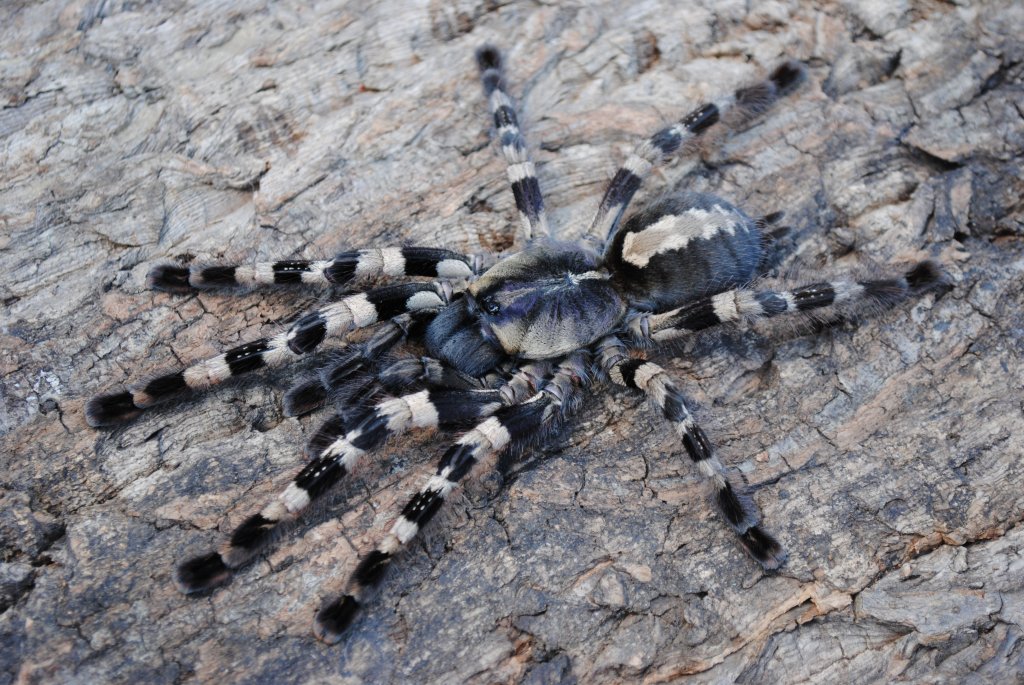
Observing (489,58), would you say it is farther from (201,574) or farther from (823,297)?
(201,574)

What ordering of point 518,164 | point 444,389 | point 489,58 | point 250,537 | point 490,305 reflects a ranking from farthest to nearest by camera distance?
point 489,58, point 518,164, point 490,305, point 444,389, point 250,537

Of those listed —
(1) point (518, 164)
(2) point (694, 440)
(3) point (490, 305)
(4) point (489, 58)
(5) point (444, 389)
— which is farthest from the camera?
(4) point (489, 58)

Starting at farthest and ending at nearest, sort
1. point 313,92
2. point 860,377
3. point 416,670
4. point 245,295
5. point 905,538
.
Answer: point 313,92 → point 245,295 → point 860,377 → point 905,538 → point 416,670

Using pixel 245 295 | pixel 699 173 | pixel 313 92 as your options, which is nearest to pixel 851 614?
pixel 699 173

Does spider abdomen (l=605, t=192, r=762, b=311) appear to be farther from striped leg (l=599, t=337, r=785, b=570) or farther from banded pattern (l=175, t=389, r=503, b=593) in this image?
banded pattern (l=175, t=389, r=503, b=593)

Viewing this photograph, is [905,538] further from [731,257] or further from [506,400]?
[506,400]

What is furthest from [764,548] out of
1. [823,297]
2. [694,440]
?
[823,297]

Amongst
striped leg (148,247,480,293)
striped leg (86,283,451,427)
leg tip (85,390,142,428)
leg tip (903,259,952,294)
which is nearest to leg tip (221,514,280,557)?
striped leg (86,283,451,427)
